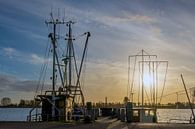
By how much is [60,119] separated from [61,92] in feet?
15.6

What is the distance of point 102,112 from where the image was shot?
75125 millimetres

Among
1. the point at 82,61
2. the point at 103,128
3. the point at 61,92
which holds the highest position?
the point at 82,61

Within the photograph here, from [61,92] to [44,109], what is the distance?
3.22m

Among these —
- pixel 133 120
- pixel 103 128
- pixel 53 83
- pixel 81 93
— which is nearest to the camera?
pixel 103 128

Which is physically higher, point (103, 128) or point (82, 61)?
point (82, 61)

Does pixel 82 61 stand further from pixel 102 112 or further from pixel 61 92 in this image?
pixel 102 112

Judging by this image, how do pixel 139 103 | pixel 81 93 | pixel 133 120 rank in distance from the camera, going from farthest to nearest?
pixel 139 103, pixel 81 93, pixel 133 120

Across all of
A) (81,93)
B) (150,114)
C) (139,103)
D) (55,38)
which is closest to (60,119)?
(81,93)

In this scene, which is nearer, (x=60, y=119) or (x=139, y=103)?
(x=60, y=119)

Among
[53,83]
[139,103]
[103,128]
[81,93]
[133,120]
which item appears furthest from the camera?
[139,103]

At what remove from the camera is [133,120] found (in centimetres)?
5391

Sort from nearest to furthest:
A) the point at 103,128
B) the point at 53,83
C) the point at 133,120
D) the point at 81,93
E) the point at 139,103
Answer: the point at 103,128 < the point at 133,120 < the point at 53,83 < the point at 81,93 < the point at 139,103

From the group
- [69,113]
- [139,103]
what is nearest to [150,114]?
[139,103]

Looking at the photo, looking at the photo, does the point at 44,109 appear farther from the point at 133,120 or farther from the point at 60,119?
the point at 133,120
